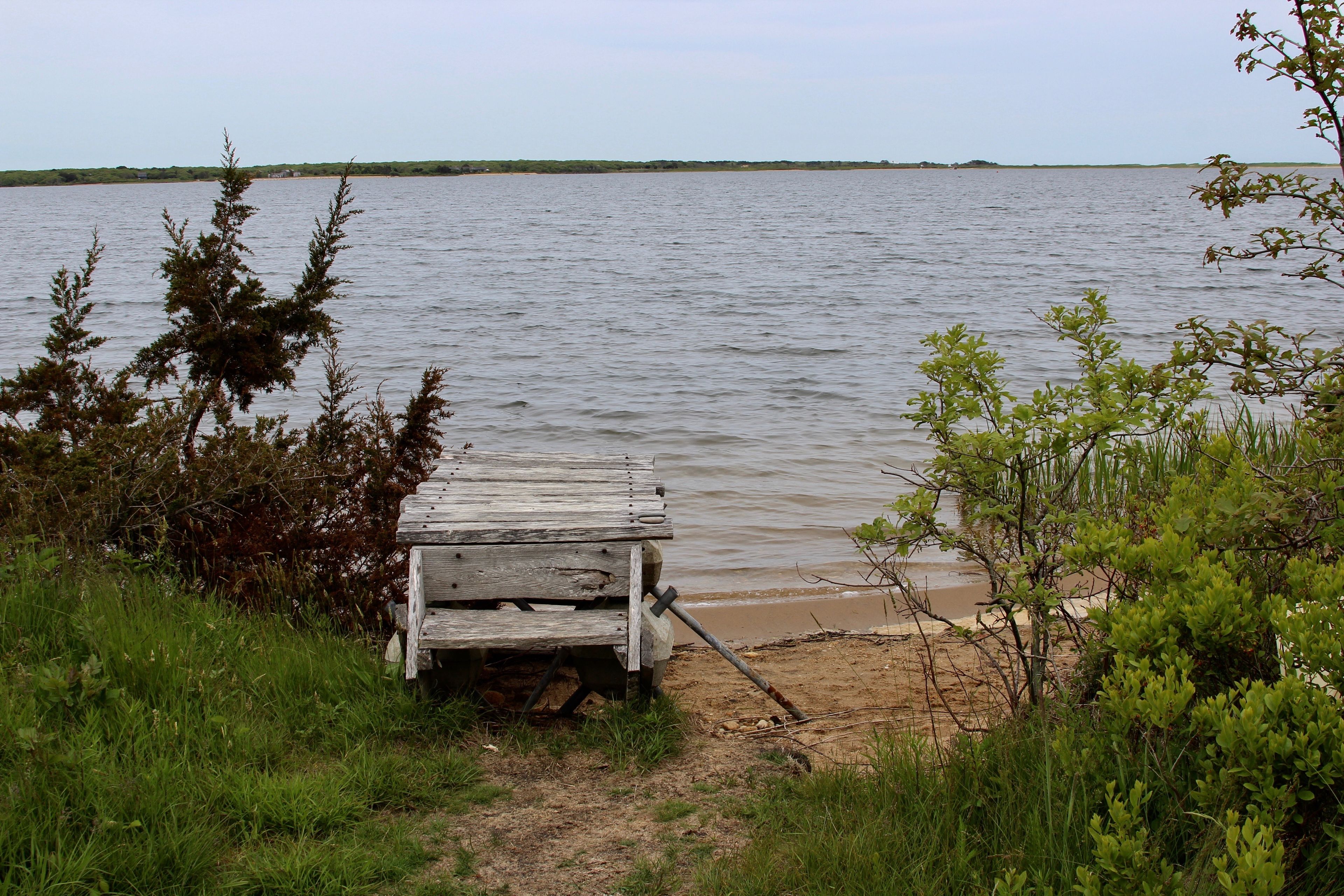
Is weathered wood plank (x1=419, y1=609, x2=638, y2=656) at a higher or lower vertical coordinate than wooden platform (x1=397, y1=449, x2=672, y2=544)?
lower

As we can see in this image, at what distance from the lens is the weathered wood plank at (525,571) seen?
14.2ft

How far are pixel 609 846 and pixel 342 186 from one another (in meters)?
5.75

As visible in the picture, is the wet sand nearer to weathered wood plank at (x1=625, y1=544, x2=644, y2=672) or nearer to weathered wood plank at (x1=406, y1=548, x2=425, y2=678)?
weathered wood plank at (x1=625, y1=544, x2=644, y2=672)

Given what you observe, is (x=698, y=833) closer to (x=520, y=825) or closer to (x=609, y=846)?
(x=609, y=846)

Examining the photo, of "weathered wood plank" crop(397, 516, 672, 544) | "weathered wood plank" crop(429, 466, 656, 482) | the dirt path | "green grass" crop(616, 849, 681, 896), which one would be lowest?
the dirt path

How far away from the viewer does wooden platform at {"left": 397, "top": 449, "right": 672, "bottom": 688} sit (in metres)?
4.09

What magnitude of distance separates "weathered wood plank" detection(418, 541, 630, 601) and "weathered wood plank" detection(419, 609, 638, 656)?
9 centimetres

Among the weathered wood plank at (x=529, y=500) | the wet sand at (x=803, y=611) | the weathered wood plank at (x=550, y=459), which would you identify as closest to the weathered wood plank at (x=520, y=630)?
the weathered wood plank at (x=529, y=500)

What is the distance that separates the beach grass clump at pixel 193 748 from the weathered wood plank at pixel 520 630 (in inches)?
14.6

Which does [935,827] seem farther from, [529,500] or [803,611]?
[803,611]

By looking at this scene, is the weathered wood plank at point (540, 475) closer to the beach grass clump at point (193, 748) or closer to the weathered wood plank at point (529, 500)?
the weathered wood plank at point (529, 500)

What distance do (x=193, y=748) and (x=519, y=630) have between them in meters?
1.28

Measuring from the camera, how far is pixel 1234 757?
2.24m

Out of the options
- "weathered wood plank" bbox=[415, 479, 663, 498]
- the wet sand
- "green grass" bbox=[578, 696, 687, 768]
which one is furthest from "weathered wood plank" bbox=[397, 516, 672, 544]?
the wet sand
